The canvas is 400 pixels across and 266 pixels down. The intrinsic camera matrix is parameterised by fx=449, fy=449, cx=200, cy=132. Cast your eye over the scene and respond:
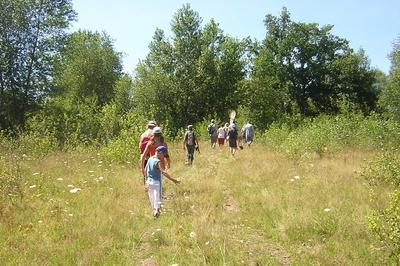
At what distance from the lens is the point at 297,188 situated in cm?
1155

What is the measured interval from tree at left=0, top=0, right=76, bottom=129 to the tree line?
0.07m

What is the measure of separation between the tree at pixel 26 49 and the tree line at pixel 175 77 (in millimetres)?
74

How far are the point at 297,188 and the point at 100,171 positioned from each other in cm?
675

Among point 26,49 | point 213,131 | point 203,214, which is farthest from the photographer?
point 26,49

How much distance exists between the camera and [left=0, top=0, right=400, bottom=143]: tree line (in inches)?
1318

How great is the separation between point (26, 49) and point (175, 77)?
12760mm

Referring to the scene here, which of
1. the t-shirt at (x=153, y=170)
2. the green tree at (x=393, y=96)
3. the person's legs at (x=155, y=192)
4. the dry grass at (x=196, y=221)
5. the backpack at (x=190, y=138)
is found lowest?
the dry grass at (x=196, y=221)

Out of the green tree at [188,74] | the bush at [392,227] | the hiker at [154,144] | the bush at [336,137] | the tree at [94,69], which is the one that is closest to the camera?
the bush at [392,227]

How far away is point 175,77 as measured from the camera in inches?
1593

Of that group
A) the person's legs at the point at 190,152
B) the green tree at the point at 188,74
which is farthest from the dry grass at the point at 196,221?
the green tree at the point at 188,74

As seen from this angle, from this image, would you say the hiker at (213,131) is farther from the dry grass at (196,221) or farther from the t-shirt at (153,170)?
the t-shirt at (153,170)

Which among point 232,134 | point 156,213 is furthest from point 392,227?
point 232,134

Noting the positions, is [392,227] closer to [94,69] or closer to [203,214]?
[203,214]

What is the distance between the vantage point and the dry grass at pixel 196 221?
6.91 m
